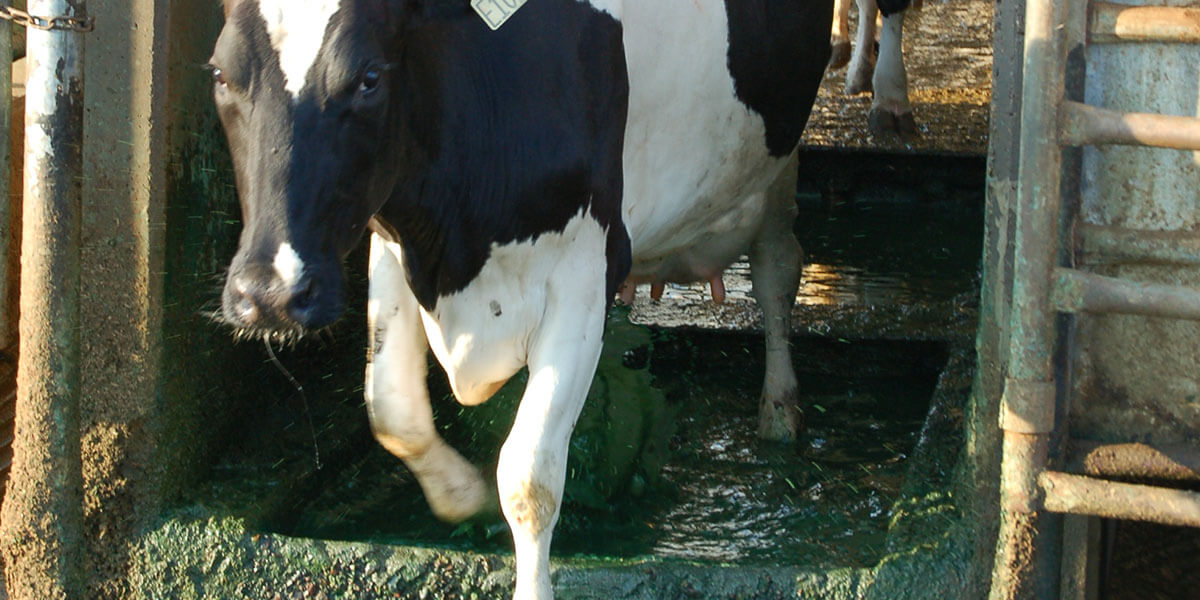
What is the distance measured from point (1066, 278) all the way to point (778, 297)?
229 centimetres

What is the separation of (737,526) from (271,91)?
2.21 m

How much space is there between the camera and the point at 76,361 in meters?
3.94

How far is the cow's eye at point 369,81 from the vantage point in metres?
3.13

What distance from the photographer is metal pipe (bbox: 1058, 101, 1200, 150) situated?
10.3 ft

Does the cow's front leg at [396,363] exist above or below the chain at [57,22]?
below

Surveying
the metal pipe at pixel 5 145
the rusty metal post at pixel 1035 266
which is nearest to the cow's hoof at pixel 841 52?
the metal pipe at pixel 5 145

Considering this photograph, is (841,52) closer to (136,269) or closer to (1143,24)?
(1143,24)

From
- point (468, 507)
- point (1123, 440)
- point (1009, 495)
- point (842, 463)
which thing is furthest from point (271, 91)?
point (842, 463)

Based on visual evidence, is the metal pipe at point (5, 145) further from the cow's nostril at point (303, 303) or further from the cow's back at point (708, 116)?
the cow's nostril at point (303, 303)

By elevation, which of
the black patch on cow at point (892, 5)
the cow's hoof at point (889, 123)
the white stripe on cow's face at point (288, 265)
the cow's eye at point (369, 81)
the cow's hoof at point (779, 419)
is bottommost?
the cow's hoof at point (779, 419)

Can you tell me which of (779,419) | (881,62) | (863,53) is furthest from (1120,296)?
(863,53)

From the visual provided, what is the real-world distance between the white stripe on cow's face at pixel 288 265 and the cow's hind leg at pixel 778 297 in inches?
109

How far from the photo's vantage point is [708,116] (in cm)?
457

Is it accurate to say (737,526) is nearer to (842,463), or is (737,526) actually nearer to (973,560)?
(842,463)
